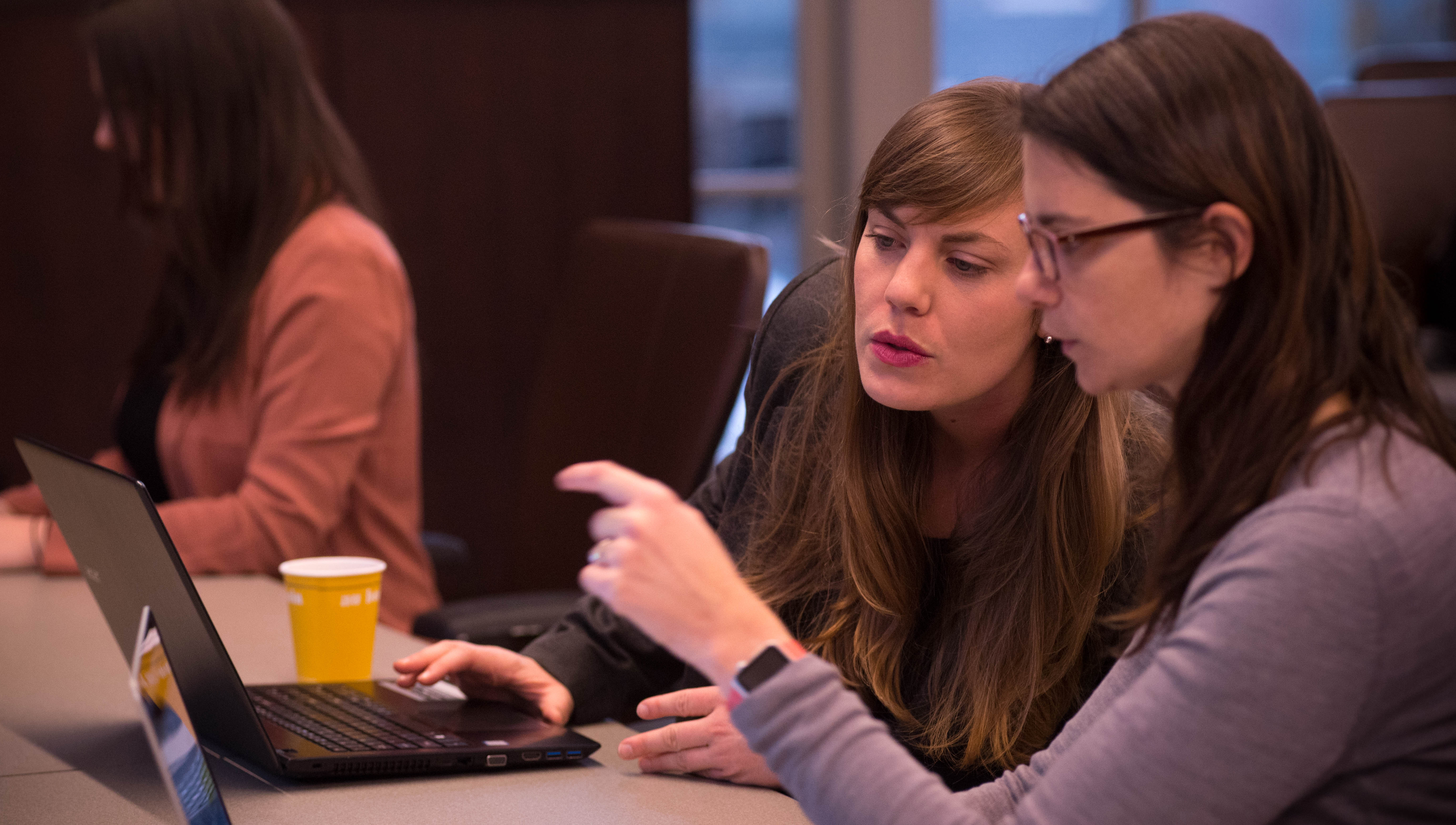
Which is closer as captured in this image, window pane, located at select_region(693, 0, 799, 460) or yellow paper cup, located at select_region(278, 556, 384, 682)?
yellow paper cup, located at select_region(278, 556, 384, 682)

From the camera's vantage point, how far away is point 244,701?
3.22 feet

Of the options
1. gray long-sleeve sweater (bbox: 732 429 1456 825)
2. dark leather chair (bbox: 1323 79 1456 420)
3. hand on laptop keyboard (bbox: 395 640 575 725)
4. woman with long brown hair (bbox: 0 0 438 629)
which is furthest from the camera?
dark leather chair (bbox: 1323 79 1456 420)

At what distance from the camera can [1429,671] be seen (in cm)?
71

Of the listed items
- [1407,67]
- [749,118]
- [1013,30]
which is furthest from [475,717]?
[1407,67]

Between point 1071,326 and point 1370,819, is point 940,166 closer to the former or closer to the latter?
point 1071,326

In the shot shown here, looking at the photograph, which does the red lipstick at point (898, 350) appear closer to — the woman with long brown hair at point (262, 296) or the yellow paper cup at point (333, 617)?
the yellow paper cup at point (333, 617)

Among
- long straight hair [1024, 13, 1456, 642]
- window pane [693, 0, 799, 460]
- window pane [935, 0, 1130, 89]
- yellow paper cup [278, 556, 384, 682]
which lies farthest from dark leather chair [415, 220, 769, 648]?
window pane [935, 0, 1130, 89]

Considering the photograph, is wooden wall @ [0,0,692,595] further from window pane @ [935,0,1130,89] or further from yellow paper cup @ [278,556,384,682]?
yellow paper cup @ [278,556,384,682]

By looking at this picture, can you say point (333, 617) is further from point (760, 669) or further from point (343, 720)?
point (760, 669)

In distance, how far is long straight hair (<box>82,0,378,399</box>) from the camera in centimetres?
187

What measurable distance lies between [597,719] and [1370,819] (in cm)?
70

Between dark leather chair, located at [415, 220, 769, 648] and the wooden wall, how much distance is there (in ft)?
A: 2.39

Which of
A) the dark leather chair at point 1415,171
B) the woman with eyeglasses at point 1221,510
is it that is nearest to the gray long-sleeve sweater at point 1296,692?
the woman with eyeglasses at point 1221,510

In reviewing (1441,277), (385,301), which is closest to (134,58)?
(385,301)
